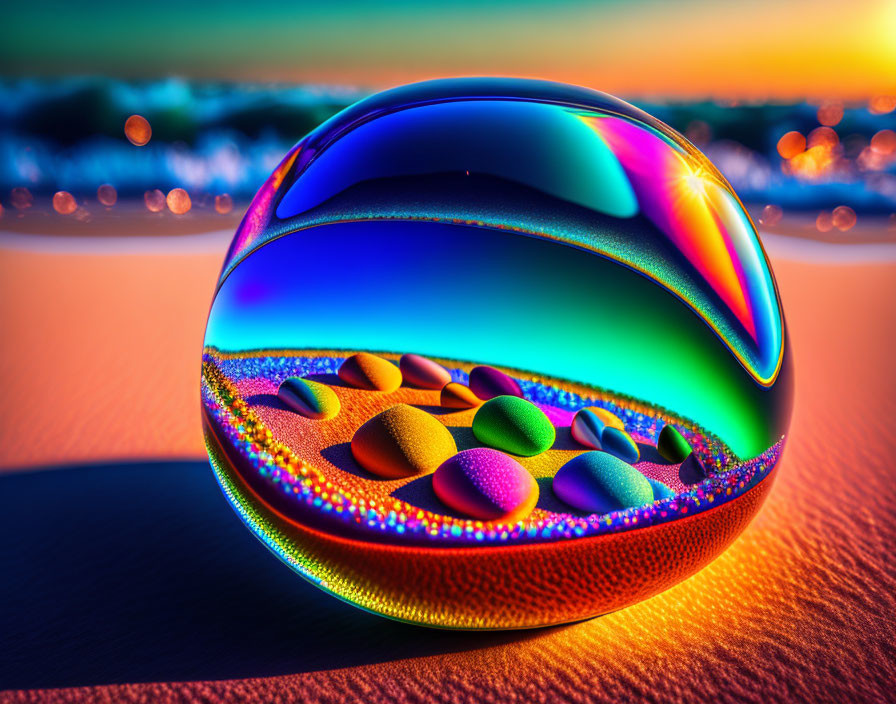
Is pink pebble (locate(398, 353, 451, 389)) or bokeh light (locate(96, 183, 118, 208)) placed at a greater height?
pink pebble (locate(398, 353, 451, 389))

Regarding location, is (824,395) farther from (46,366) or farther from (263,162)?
(263,162)

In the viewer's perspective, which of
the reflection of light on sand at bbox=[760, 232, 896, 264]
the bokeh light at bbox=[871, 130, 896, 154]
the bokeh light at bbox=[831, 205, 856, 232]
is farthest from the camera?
the bokeh light at bbox=[871, 130, 896, 154]

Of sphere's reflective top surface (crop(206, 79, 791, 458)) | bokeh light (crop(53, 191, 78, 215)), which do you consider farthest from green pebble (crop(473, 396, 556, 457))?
bokeh light (crop(53, 191, 78, 215))

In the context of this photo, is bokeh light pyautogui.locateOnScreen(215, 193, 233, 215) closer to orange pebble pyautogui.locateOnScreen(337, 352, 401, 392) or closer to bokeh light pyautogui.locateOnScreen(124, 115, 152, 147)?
bokeh light pyautogui.locateOnScreen(124, 115, 152, 147)

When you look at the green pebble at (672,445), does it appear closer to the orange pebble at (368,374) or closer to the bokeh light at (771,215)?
the orange pebble at (368,374)

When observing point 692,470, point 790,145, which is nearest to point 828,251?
point 790,145

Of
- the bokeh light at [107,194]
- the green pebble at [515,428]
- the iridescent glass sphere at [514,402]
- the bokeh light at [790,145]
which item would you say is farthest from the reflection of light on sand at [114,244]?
the bokeh light at [790,145]

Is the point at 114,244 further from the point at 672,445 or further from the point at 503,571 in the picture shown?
the point at 503,571
